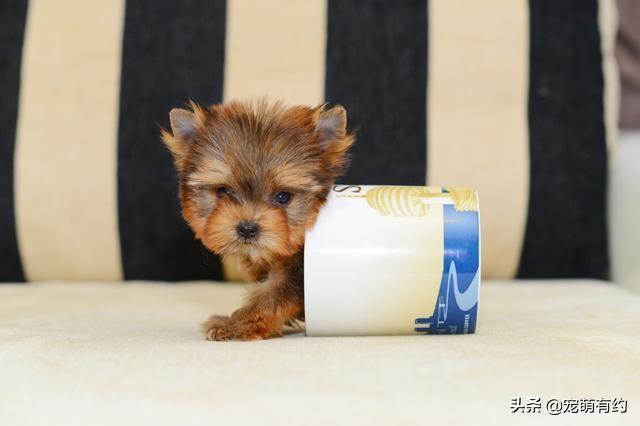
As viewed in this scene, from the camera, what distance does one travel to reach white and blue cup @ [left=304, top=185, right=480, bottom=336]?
1.72 meters

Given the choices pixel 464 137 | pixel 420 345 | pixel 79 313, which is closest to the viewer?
pixel 420 345

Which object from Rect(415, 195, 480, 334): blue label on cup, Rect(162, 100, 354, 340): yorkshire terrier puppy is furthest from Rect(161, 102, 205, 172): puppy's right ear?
Rect(415, 195, 480, 334): blue label on cup

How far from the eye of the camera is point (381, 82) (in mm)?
2713

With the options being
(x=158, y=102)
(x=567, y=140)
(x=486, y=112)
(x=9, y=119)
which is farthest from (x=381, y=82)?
(x=9, y=119)

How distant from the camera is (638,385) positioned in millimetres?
1364

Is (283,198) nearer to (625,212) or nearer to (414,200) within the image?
(414,200)

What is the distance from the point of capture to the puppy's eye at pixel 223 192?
70.8 inches

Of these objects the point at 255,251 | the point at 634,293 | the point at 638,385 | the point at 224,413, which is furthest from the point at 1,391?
the point at 634,293

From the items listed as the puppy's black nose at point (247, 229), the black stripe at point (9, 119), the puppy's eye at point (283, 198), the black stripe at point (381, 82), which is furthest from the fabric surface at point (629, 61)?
the black stripe at point (9, 119)

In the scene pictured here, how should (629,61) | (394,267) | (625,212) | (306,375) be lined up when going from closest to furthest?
(306,375) → (394,267) → (625,212) → (629,61)

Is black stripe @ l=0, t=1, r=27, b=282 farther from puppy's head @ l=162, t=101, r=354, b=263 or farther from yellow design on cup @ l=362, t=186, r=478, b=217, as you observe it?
yellow design on cup @ l=362, t=186, r=478, b=217

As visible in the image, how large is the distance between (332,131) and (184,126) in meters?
0.43

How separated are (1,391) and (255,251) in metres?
0.70

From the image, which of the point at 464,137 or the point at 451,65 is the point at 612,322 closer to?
the point at 464,137
